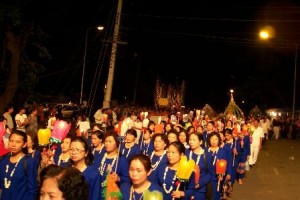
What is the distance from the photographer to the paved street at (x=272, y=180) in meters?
11.9

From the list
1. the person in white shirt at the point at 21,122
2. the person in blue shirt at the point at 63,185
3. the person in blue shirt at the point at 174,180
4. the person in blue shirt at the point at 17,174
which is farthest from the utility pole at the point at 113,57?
the person in blue shirt at the point at 63,185

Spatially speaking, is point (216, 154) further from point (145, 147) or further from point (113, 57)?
point (113, 57)

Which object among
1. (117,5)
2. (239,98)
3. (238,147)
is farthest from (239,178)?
(239,98)

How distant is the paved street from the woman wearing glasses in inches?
266

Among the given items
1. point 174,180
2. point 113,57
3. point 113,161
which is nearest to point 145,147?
point 113,161

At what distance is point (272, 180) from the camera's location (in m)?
14.6

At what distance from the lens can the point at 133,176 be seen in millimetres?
4836

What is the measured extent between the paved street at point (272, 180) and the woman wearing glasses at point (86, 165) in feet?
22.2

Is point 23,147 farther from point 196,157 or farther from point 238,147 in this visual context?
point 238,147

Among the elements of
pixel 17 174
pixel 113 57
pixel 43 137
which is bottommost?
pixel 17 174

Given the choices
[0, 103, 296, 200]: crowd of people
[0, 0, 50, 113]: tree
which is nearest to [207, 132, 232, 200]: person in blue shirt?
[0, 103, 296, 200]: crowd of people

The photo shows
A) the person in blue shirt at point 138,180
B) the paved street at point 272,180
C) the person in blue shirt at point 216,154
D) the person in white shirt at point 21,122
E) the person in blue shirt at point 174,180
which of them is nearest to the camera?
the person in blue shirt at point 138,180

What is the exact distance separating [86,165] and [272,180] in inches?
410

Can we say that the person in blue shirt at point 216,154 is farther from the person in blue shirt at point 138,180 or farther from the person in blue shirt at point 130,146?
the person in blue shirt at point 138,180
